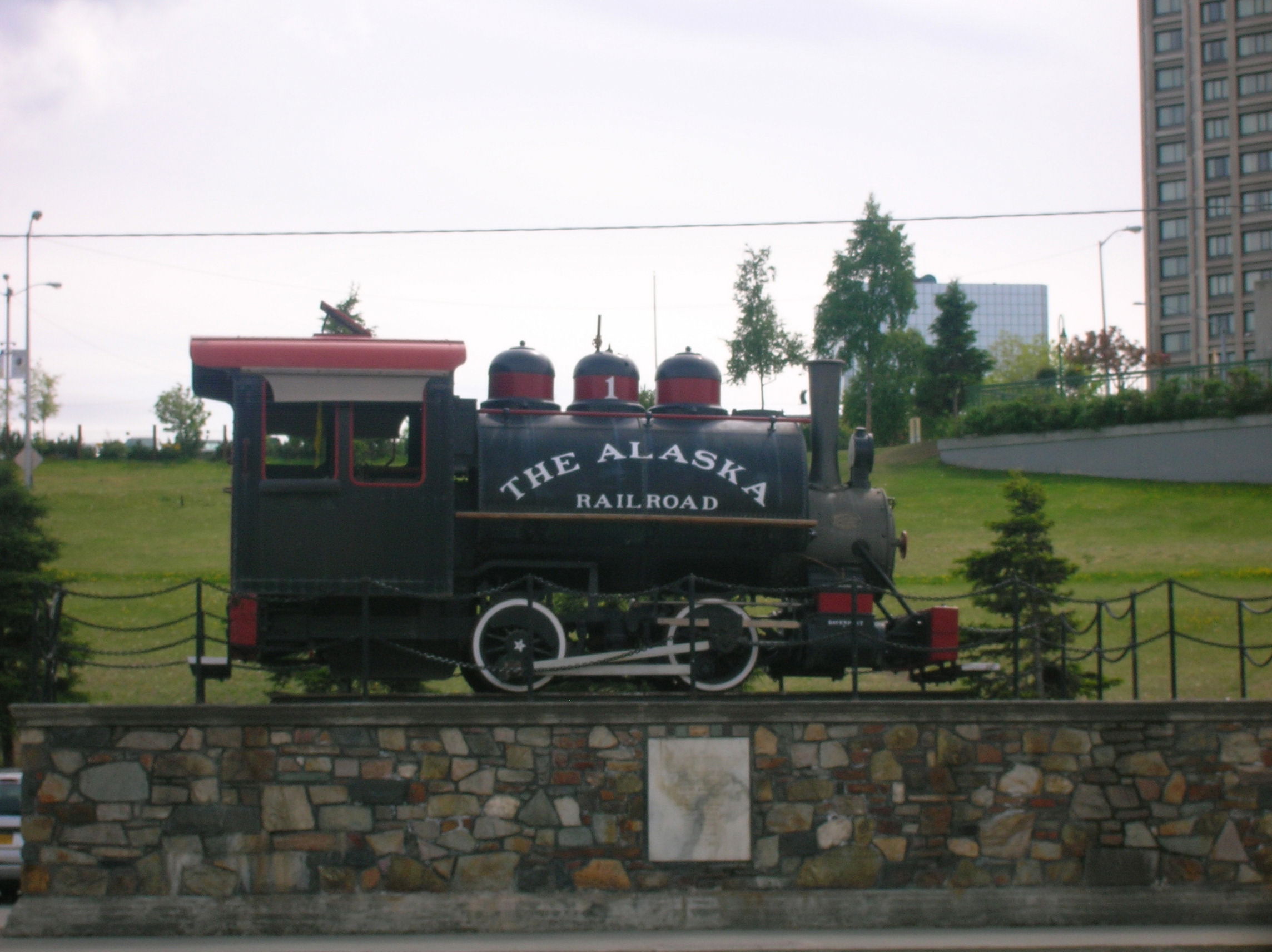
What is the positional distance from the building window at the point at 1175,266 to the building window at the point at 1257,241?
5694mm

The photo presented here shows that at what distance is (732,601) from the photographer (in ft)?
38.2

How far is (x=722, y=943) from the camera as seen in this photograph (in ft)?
29.7

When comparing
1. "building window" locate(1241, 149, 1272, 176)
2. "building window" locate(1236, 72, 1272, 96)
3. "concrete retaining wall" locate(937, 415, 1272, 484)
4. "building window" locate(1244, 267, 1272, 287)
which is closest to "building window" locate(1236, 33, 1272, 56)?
"building window" locate(1236, 72, 1272, 96)

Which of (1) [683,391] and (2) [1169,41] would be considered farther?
(2) [1169,41]

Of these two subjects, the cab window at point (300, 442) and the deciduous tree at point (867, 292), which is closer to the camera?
the cab window at point (300, 442)

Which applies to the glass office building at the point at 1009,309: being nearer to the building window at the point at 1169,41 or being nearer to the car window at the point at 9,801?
the building window at the point at 1169,41

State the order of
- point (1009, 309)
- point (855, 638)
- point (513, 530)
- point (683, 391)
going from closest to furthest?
point (855, 638) → point (513, 530) → point (683, 391) → point (1009, 309)

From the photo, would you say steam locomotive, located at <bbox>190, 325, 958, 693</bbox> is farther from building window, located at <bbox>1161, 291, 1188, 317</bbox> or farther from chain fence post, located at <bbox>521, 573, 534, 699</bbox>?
building window, located at <bbox>1161, 291, 1188, 317</bbox>

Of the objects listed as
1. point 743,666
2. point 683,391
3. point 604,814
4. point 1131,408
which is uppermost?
point 1131,408

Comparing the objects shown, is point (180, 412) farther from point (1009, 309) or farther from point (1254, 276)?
point (1009, 309)

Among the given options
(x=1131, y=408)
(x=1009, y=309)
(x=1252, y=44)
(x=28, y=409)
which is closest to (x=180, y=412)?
(x=28, y=409)

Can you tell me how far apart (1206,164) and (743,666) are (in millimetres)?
83236

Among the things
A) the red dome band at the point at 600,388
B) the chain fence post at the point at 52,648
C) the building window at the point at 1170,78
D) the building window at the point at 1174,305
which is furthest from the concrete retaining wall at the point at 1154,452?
the building window at the point at 1170,78

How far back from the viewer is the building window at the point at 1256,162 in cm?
8056
